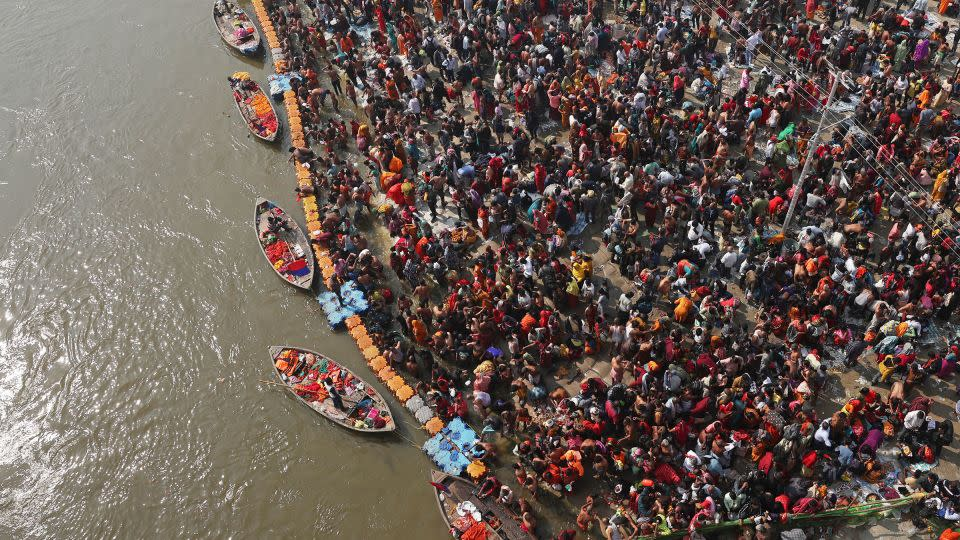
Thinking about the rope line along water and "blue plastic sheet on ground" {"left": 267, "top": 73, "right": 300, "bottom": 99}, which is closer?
the rope line along water

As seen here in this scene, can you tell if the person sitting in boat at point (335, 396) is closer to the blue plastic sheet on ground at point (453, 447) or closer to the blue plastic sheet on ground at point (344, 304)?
the blue plastic sheet on ground at point (344, 304)

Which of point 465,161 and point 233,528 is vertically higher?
point 465,161

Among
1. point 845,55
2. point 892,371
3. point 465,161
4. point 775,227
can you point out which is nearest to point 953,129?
point 845,55

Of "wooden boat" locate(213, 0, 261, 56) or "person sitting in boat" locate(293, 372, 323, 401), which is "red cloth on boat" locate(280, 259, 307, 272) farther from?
"wooden boat" locate(213, 0, 261, 56)

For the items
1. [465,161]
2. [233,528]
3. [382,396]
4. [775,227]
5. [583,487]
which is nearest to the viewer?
[583,487]

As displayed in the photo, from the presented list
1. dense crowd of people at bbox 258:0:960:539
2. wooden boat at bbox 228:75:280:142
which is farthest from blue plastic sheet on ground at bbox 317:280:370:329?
wooden boat at bbox 228:75:280:142

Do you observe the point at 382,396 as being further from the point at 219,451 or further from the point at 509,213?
the point at 509,213

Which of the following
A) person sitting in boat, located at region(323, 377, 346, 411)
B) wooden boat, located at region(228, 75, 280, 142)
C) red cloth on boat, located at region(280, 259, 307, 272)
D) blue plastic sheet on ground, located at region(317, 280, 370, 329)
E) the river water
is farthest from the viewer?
→ wooden boat, located at region(228, 75, 280, 142)
